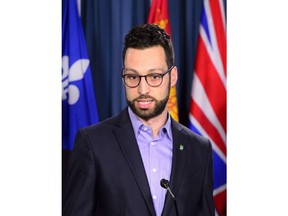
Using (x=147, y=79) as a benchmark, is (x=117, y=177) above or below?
below

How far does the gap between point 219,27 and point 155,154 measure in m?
0.79

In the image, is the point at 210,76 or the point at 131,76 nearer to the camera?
the point at 131,76

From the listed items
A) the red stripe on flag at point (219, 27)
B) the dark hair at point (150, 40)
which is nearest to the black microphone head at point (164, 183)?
the dark hair at point (150, 40)

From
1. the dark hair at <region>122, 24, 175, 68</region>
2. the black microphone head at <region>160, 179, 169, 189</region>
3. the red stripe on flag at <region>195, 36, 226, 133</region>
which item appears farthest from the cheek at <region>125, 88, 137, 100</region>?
the red stripe on flag at <region>195, 36, 226, 133</region>

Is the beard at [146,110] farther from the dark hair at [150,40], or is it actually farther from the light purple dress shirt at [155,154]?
the dark hair at [150,40]

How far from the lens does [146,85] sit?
1.55m

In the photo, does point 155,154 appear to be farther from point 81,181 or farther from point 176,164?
point 81,181

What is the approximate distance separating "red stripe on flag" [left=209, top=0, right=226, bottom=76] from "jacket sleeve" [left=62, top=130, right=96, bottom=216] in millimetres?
833

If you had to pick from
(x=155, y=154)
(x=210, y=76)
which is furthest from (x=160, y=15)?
(x=155, y=154)

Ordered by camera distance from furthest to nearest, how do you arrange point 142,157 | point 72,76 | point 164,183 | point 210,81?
point 210,81
point 72,76
point 142,157
point 164,183

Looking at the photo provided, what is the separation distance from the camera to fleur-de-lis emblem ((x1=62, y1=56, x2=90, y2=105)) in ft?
6.34
